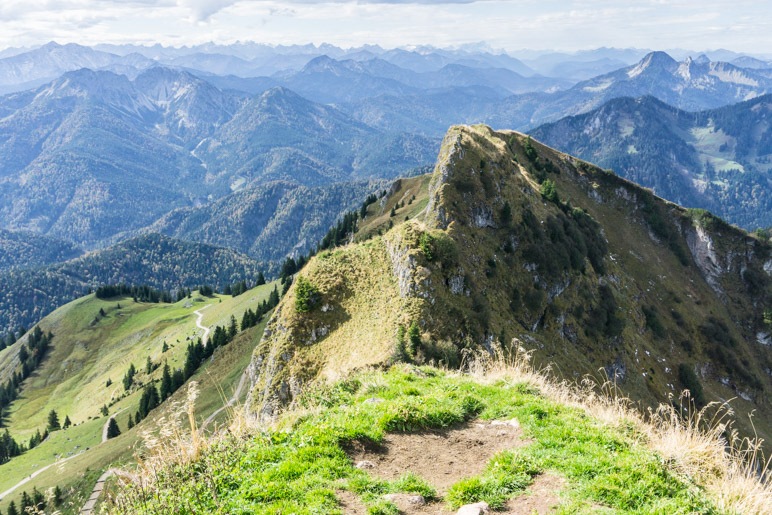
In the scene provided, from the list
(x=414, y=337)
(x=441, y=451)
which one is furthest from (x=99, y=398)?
(x=441, y=451)

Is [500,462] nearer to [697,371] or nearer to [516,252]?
[516,252]

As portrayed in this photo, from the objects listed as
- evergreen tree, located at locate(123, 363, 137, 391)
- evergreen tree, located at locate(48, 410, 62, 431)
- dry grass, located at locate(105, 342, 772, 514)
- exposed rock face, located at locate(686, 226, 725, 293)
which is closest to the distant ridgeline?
evergreen tree, located at locate(123, 363, 137, 391)

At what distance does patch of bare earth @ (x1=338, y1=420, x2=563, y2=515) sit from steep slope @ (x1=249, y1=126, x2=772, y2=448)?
779 cm

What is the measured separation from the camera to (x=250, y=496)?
10141 mm

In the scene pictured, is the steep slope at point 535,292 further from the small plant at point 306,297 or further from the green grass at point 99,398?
the green grass at point 99,398

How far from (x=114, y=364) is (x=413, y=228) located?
575 ft

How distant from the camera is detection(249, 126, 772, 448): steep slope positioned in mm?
48406

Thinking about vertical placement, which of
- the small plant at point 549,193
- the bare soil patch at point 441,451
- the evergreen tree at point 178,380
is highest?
the bare soil patch at point 441,451

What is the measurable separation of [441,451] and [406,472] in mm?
1780

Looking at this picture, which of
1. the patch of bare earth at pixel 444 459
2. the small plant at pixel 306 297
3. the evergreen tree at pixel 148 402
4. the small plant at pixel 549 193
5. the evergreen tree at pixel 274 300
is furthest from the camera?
the evergreen tree at pixel 274 300

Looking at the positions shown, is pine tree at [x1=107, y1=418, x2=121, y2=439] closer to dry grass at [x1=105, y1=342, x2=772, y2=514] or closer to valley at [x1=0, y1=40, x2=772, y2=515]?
valley at [x1=0, y1=40, x2=772, y2=515]

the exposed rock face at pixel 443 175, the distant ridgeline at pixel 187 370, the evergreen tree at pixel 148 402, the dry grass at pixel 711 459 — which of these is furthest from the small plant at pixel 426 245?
the evergreen tree at pixel 148 402

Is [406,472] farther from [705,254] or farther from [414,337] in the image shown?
[705,254]

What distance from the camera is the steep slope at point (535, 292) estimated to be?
1906 inches
